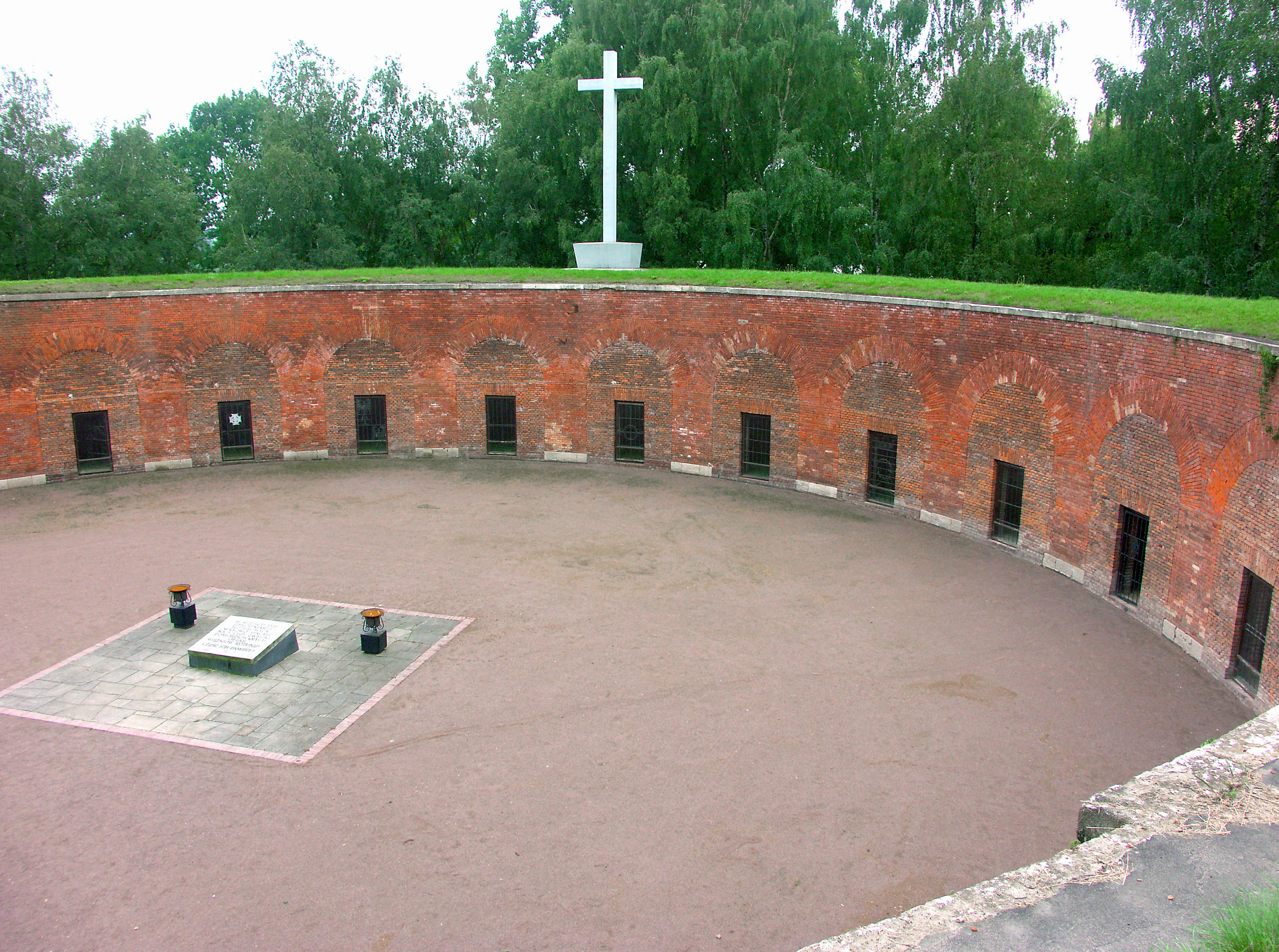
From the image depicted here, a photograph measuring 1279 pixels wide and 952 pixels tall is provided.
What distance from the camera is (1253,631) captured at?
10.8 m

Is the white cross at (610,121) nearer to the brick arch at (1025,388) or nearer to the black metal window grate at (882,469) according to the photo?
the black metal window grate at (882,469)

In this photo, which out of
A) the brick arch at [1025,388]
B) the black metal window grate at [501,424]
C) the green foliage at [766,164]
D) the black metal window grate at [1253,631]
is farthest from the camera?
the green foliage at [766,164]

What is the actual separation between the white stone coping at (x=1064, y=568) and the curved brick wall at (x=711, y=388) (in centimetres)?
5

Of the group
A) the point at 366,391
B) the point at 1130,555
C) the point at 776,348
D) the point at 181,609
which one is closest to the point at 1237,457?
the point at 1130,555

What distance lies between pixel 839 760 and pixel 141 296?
58.2 feet

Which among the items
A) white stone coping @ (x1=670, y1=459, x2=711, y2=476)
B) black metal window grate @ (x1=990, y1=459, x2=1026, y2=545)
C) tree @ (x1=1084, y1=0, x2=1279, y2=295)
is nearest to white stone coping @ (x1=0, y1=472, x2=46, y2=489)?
white stone coping @ (x1=670, y1=459, x2=711, y2=476)

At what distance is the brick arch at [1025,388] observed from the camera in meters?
14.2

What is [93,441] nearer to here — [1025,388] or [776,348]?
[776,348]

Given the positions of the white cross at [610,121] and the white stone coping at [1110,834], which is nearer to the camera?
the white stone coping at [1110,834]

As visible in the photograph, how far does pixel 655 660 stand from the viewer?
11.7 meters

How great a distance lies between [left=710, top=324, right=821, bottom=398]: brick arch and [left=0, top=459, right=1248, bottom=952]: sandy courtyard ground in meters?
3.51

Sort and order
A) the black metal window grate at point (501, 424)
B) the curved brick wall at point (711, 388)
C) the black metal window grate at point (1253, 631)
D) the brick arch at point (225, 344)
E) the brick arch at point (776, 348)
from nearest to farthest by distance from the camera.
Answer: the black metal window grate at point (1253, 631) → the curved brick wall at point (711, 388) → the brick arch at point (776, 348) → the brick arch at point (225, 344) → the black metal window grate at point (501, 424)

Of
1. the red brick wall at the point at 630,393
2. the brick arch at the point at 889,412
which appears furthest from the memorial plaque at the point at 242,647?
the brick arch at the point at 889,412

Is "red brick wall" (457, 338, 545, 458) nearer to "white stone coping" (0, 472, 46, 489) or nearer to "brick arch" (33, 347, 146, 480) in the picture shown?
"brick arch" (33, 347, 146, 480)
